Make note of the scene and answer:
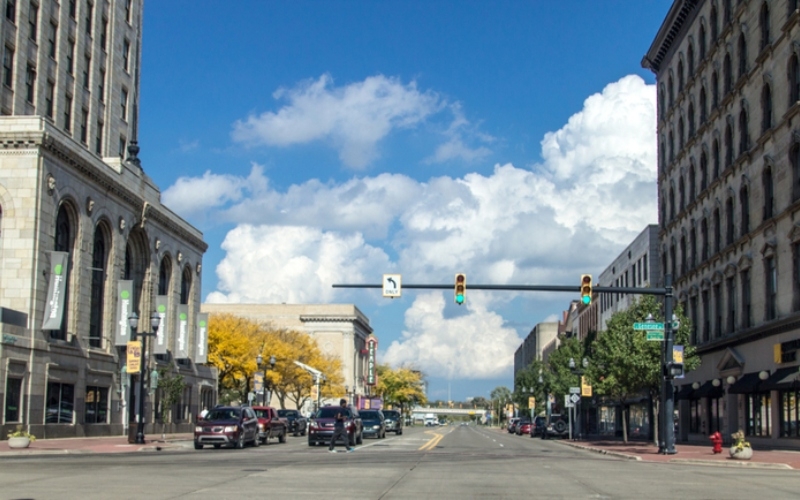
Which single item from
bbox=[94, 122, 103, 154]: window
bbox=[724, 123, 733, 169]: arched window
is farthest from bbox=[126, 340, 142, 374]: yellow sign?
bbox=[724, 123, 733, 169]: arched window

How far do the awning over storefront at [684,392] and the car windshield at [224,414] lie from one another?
27988 millimetres

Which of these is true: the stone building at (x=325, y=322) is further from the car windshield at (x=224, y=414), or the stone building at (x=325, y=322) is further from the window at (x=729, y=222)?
the car windshield at (x=224, y=414)

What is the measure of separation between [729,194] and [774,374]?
1212 cm

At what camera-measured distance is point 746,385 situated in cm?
4347

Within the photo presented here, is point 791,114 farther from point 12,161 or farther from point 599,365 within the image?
point 12,161

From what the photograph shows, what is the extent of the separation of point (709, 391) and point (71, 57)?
1733 inches

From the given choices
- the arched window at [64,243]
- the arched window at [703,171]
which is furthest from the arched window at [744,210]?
the arched window at [64,243]

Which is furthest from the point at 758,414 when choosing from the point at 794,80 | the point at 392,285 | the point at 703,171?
the point at 392,285

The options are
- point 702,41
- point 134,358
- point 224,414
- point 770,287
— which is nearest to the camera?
point 224,414

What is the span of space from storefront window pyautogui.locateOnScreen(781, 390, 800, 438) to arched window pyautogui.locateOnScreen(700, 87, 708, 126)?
2035 cm

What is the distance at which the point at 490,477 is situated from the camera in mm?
22766

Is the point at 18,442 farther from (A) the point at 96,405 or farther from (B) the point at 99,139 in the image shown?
(B) the point at 99,139

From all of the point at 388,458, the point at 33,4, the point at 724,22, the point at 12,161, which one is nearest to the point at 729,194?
the point at 724,22

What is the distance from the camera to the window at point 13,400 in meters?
42.3
